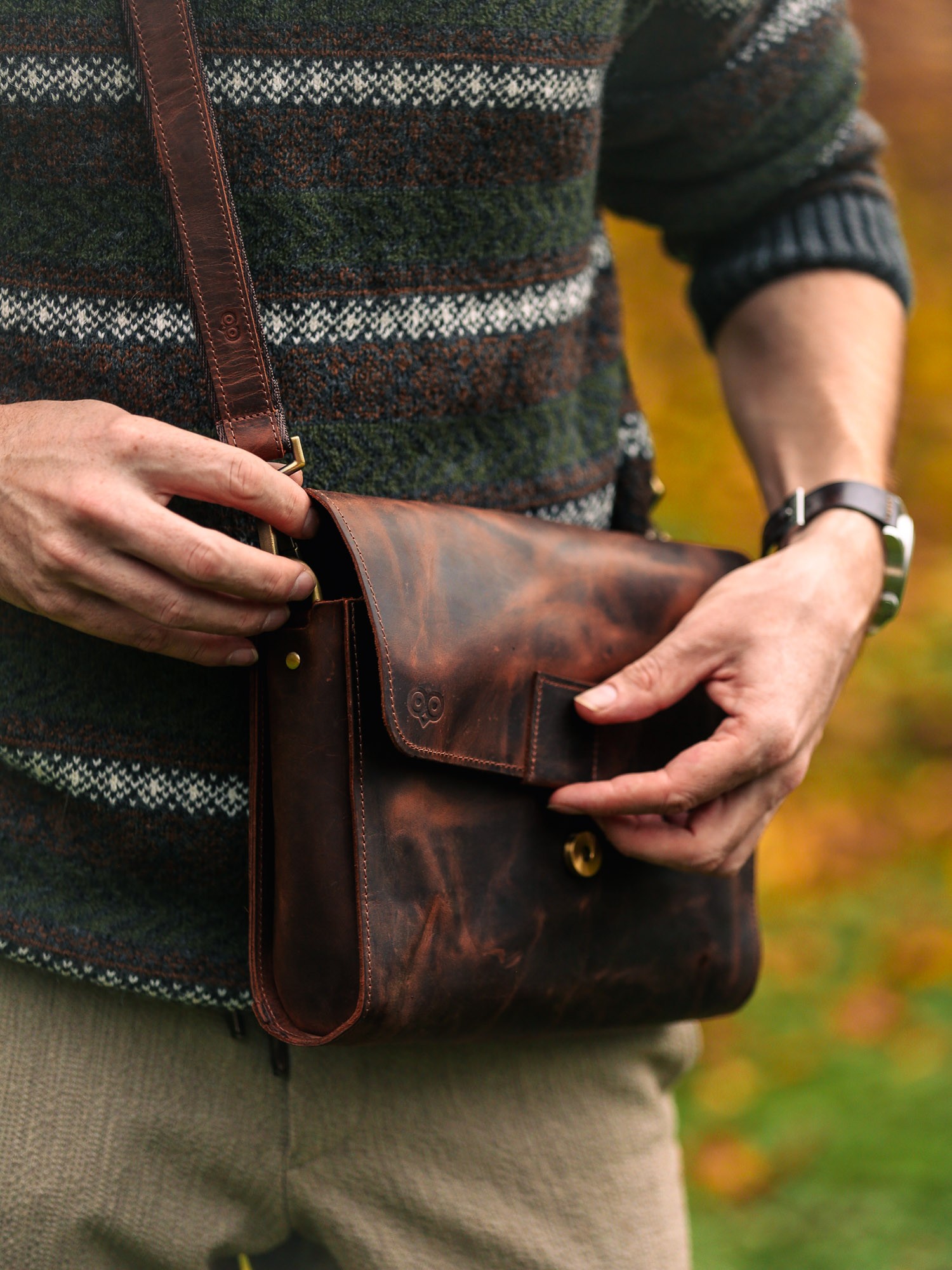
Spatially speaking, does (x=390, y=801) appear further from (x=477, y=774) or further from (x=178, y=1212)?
(x=178, y=1212)

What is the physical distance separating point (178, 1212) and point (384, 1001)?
41 cm

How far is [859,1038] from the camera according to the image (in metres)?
3.29

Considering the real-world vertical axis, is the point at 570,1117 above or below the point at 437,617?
below

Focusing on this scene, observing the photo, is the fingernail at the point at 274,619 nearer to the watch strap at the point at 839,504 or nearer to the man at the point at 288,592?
the man at the point at 288,592

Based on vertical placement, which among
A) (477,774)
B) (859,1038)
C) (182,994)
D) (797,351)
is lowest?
(859,1038)

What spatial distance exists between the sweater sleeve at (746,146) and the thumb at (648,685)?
694 millimetres

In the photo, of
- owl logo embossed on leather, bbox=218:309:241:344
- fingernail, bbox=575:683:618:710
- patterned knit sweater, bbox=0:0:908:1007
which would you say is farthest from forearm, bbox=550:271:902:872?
owl logo embossed on leather, bbox=218:309:241:344

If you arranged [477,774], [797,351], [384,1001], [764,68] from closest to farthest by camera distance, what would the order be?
[384,1001] < [477,774] < [764,68] < [797,351]

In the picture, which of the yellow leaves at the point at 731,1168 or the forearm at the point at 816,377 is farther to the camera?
the yellow leaves at the point at 731,1168

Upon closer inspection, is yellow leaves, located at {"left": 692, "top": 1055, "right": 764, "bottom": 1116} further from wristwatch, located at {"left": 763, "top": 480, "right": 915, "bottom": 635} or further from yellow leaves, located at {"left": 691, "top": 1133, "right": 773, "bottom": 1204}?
wristwatch, located at {"left": 763, "top": 480, "right": 915, "bottom": 635}

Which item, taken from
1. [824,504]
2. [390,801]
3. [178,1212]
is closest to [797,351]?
[824,504]

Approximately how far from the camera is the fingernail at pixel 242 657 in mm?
1028

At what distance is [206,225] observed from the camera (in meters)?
1.02

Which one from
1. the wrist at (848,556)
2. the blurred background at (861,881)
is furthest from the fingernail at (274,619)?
the blurred background at (861,881)
